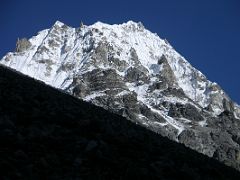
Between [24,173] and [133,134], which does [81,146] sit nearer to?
[24,173]

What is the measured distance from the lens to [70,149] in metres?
17.0

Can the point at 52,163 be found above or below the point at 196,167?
below

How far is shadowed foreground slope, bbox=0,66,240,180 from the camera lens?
50.0 ft

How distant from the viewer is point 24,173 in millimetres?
14305

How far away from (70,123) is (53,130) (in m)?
1.76

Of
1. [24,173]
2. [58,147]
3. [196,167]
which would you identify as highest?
[196,167]

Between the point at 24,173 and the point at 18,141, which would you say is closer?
the point at 24,173

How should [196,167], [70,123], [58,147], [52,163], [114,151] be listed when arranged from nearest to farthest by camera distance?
[52,163] < [58,147] < [114,151] < [70,123] < [196,167]

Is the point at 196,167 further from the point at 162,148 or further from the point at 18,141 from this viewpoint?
the point at 18,141

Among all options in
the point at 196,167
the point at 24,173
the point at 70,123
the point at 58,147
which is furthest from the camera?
the point at 196,167

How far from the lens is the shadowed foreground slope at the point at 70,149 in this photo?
1523 centimetres

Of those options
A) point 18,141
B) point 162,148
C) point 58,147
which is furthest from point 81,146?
point 162,148

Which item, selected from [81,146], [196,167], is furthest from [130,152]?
[196,167]

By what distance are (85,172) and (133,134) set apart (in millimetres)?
7535
